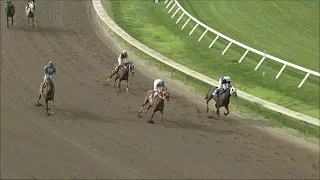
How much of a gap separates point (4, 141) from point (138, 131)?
3.53 meters

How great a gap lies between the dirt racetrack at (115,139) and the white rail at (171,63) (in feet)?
3.52

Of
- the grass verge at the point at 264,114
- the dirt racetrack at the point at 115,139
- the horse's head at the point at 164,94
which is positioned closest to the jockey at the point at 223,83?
the dirt racetrack at the point at 115,139

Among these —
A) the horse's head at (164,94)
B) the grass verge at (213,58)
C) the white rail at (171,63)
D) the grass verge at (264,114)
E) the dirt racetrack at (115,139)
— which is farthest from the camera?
the grass verge at (213,58)

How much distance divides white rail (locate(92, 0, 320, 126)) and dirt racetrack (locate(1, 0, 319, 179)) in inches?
42.2

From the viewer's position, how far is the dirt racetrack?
12.4 meters

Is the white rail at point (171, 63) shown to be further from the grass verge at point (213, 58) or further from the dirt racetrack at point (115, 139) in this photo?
the dirt racetrack at point (115, 139)

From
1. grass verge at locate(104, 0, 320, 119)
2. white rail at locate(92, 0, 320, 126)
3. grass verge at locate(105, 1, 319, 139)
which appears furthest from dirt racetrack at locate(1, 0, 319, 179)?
grass verge at locate(104, 0, 320, 119)

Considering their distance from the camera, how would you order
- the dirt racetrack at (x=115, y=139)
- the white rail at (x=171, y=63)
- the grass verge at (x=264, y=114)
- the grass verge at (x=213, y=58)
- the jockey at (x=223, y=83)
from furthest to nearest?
the grass verge at (x=213, y=58) → the jockey at (x=223, y=83) → the white rail at (x=171, y=63) → the grass verge at (x=264, y=114) → the dirt racetrack at (x=115, y=139)

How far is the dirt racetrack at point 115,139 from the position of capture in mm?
12391

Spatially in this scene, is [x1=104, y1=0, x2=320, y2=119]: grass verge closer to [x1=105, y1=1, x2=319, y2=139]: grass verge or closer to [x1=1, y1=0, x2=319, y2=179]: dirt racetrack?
[x1=105, y1=1, x2=319, y2=139]: grass verge

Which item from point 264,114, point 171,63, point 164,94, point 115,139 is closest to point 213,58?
point 171,63

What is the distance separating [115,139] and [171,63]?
6.87 m

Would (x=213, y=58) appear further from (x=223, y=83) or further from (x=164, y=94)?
(x=164, y=94)

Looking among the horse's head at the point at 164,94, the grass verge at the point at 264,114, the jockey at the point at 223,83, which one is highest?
the jockey at the point at 223,83
